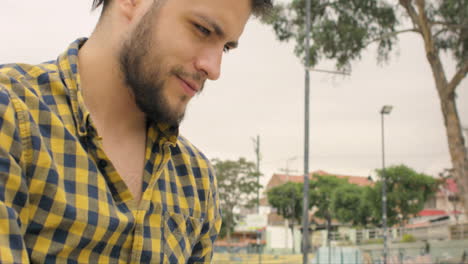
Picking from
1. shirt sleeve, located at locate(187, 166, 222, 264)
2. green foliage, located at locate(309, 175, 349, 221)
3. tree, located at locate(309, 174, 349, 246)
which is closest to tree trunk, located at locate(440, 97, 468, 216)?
shirt sleeve, located at locate(187, 166, 222, 264)

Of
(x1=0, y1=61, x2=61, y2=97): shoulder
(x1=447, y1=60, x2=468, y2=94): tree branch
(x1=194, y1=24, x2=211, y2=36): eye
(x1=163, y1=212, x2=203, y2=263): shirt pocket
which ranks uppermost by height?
(x1=447, y1=60, x2=468, y2=94): tree branch

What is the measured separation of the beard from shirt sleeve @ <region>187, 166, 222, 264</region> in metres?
0.37

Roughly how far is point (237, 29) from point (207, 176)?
1.39 feet

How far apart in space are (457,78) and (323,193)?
43024 millimetres

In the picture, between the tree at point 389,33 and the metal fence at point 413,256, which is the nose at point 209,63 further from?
the metal fence at point 413,256

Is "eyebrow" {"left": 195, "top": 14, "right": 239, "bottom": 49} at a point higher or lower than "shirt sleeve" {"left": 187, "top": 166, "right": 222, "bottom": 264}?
higher

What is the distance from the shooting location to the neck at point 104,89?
4.12ft

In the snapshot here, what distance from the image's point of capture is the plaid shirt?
971 millimetres

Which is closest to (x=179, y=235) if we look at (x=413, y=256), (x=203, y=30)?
(x=203, y=30)

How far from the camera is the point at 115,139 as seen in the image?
130 cm

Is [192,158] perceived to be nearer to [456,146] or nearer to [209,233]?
[209,233]

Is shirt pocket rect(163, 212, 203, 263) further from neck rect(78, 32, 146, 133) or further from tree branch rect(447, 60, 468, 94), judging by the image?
tree branch rect(447, 60, 468, 94)

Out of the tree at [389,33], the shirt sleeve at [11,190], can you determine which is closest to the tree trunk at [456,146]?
the tree at [389,33]

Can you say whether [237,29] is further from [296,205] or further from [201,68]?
[296,205]
